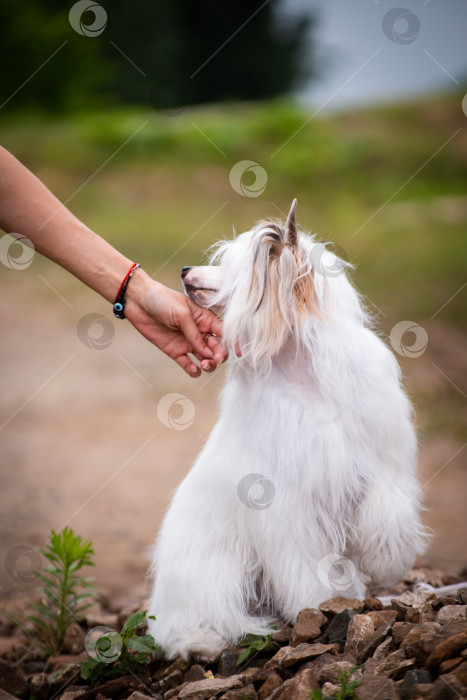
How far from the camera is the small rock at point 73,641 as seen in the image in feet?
10.7

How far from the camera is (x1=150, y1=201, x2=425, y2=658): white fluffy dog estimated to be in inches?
102

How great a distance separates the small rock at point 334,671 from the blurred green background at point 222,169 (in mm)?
2017

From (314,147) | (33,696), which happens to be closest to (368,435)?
(33,696)

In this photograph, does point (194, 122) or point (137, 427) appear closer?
point (137, 427)

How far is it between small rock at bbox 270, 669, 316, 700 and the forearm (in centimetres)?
175

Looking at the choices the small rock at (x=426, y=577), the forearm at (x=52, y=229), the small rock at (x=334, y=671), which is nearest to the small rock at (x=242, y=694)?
the small rock at (x=334, y=671)

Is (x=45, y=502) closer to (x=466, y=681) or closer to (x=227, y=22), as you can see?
(x=466, y=681)

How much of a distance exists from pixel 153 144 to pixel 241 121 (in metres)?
1.95

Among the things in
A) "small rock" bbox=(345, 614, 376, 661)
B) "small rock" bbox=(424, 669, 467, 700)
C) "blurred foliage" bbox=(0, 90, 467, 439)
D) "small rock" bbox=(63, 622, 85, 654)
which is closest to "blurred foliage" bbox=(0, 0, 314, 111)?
"blurred foliage" bbox=(0, 90, 467, 439)

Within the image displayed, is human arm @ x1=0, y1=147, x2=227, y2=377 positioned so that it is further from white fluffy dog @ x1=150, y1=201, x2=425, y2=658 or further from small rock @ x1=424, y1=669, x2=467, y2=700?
small rock @ x1=424, y1=669, x2=467, y2=700

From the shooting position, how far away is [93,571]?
423cm

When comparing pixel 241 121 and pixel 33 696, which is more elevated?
pixel 241 121

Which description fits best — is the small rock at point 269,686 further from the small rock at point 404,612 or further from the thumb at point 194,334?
the thumb at point 194,334

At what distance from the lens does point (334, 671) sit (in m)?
2.16
